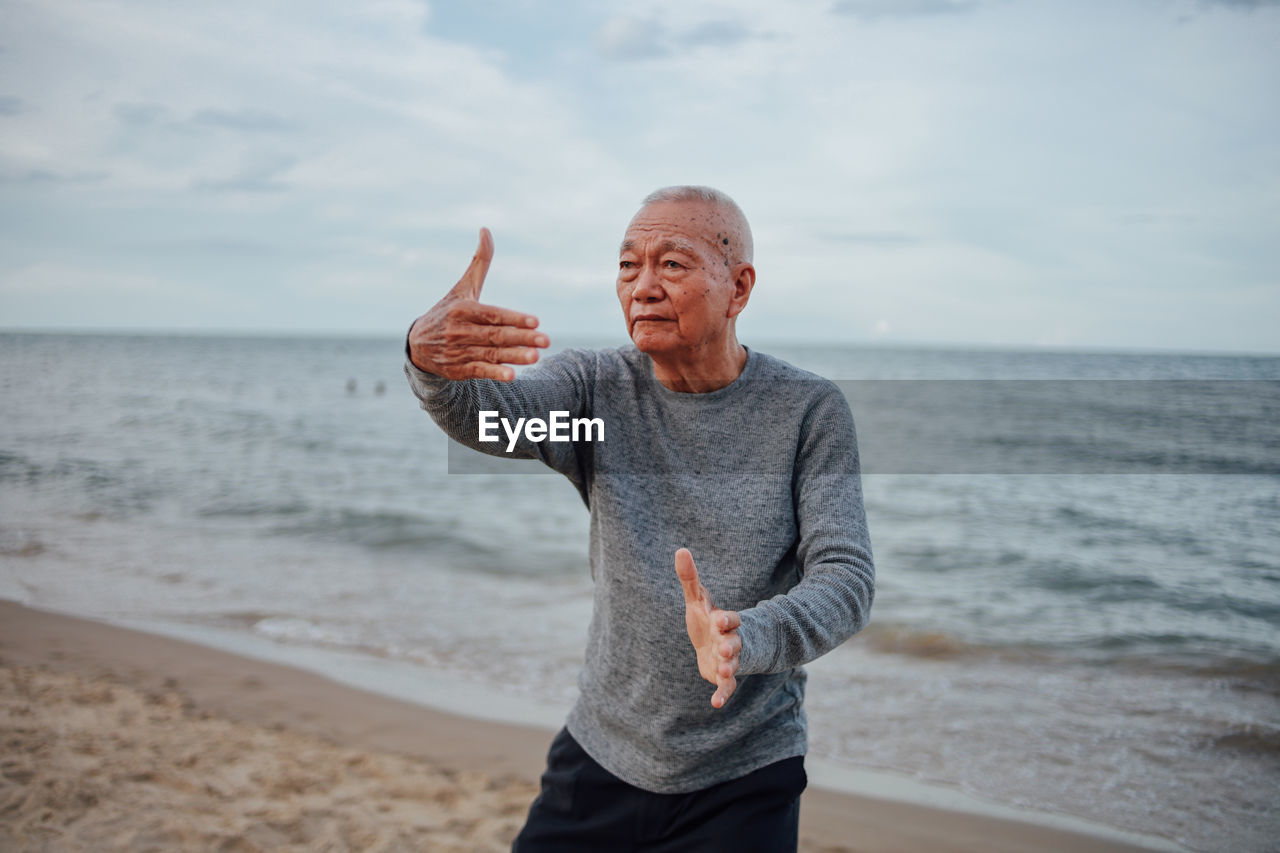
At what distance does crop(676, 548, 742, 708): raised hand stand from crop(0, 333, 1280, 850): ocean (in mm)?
3724

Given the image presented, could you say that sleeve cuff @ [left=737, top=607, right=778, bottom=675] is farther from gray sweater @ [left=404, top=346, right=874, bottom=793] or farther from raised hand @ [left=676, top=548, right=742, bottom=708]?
gray sweater @ [left=404, top=346, right=874, bottom=793]

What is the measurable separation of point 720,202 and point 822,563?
2.78 ft

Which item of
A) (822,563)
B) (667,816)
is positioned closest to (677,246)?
(822,563)

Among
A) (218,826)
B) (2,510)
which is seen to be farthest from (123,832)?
(2,510)

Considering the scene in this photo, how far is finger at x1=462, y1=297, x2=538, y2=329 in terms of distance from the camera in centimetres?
165

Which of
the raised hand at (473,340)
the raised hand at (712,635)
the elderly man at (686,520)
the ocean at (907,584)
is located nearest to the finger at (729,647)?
the raised hand at (712,635)

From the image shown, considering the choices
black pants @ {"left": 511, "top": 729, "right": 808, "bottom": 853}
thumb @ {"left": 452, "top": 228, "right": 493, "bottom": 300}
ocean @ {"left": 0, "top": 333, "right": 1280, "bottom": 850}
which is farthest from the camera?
ocean @ {"left": 0, "top": 333, "right": 1280, "bottom": 850}

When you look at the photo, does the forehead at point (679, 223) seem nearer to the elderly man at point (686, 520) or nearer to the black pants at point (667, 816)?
the elderly man at point (686, 520)

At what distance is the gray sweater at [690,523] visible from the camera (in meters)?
1.93

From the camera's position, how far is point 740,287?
6.78 feet

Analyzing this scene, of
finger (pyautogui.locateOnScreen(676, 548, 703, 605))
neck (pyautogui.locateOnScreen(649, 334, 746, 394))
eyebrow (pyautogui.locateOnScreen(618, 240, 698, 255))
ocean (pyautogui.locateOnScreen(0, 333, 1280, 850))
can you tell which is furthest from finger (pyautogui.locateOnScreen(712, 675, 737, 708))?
ocean (pyautogui.locateOnScreen(0, 333, 1280, 850))

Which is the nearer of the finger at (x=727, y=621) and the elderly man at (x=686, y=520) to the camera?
the finger at (x=727, y=621)

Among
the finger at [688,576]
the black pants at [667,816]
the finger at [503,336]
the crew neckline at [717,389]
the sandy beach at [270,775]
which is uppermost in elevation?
the finger at [503,336]

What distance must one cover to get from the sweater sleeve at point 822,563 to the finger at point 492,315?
684 mm
